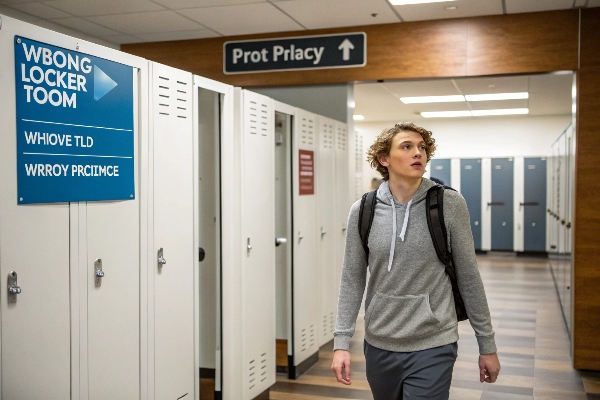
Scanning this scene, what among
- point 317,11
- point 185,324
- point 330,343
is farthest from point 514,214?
point 185,324

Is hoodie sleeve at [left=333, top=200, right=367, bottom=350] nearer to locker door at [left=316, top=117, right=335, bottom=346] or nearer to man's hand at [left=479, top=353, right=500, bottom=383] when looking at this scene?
man's hand at [left=479, top=353, right=500, bottom=383]

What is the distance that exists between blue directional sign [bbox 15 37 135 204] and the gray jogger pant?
53.3 inches

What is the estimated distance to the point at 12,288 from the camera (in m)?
2.36

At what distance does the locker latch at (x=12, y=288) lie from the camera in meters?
2.35

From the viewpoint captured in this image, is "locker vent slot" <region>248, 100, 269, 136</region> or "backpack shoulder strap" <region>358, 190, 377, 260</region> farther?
"locker vent slot" <region>248, 100, 269, 136</region>

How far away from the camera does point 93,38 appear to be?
6.46m

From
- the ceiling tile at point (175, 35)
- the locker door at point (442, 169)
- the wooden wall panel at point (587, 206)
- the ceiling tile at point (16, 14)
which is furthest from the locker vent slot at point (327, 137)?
the locker door at point (442, 169)

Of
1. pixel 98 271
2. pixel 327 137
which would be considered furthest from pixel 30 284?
pixel 327 137

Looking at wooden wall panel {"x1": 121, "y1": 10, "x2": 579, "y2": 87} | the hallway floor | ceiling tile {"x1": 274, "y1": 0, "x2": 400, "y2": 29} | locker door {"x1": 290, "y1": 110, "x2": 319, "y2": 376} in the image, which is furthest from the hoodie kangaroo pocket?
wooden wall panel {"x1": 121, "y1": 10, "x2": 579, "y2": 87}

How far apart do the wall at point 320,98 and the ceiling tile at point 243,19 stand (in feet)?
2.06

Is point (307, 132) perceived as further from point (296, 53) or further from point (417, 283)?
point (417, 283)

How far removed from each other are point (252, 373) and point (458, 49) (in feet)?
10.5

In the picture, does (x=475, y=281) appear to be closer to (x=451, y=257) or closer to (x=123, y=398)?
(x=451, y=257)

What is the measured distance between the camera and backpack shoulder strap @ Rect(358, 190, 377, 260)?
8.02 ft
